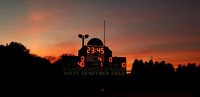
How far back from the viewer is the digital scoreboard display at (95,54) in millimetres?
18781

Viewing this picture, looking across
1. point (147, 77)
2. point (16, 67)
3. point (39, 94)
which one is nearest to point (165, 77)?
point (147, 77)

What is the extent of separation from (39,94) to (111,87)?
8527mm

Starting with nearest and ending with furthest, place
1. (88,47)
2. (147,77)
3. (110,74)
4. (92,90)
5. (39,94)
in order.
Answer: (88,47) < (110,74) < (39,94) < (92,90) < (147,77)

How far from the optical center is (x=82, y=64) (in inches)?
742

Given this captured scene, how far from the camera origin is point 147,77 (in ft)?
85.1

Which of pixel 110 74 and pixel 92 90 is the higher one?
pixel 110 74

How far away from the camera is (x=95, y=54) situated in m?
18.9

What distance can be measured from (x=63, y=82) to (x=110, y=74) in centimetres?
638

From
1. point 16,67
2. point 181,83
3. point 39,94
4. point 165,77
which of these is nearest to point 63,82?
point 39,94

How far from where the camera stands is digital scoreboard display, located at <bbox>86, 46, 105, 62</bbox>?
61.6ft

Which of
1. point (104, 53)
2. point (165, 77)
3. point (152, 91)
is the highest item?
point (104, 53)

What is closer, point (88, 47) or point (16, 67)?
point (88, 47)

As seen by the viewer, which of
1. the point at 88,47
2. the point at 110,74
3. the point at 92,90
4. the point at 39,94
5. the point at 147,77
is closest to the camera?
the point at 88,47

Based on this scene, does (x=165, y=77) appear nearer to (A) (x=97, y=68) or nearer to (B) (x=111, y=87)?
(B) (x=111, y=87)
